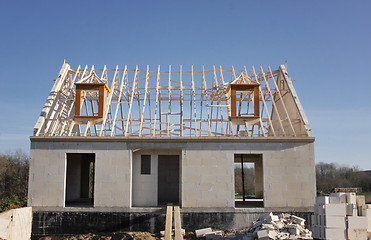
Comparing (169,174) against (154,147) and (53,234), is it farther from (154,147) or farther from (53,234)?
(53,234)

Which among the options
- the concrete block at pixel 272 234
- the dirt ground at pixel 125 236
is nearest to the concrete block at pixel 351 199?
the concrete block at pixel 272 234

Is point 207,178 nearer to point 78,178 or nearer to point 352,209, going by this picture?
point 352,209

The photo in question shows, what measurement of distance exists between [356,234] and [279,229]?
3.01 metres

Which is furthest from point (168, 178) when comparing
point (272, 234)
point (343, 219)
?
point (343, 219)

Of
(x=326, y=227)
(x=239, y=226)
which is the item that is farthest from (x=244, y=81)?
(x=326, y=227)

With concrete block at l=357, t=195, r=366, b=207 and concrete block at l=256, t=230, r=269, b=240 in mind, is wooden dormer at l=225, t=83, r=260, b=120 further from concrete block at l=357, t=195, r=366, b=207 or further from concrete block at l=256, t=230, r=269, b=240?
concrete block at l=256, t=230, r=269, b=240

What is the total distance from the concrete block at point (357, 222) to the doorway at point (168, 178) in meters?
12.1

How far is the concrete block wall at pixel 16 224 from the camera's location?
16.3 metres

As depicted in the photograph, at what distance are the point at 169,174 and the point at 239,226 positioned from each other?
7691mm

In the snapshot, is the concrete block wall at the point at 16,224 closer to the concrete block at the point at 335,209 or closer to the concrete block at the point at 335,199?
the concrete block at the point at 335,209

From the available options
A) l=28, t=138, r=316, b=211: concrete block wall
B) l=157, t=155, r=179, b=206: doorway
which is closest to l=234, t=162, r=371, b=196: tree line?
l=157, t=155, r=179, b=206: doorway

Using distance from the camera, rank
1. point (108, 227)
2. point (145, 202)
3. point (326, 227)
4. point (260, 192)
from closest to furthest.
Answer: point (326, 227) → point (108, 227) → point (145, 202) → point (260, 192)

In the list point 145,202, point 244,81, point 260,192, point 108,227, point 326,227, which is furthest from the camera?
point 260,192

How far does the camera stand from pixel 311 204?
19797 millimetres
